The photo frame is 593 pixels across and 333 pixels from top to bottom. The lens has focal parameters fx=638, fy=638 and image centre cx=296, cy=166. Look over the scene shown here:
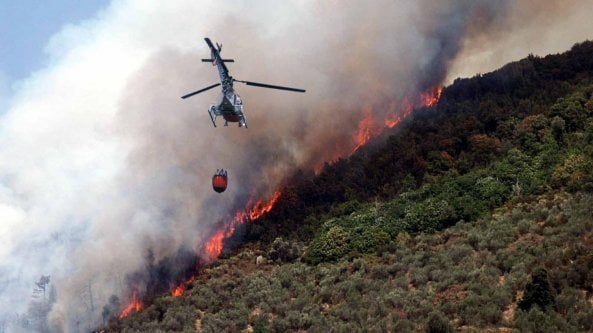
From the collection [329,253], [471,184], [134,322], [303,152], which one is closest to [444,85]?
[303,152]

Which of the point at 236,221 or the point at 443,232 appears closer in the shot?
the point at 443,232

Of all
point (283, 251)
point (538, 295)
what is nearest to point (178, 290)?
point (283, 251)

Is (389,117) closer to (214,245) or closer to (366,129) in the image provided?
(366,129)

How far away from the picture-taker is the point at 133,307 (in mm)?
42656

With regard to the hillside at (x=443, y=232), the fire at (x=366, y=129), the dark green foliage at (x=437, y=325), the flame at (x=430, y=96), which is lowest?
the dark green foliage at (x=437, y=325)

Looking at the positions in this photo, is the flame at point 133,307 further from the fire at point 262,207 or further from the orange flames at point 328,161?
the fire at point 262,207

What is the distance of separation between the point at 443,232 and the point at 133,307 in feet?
69.3

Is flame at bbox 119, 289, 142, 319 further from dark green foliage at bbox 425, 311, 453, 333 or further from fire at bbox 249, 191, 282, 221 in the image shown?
dark green foliage at bbox 425, 311, 453, 333

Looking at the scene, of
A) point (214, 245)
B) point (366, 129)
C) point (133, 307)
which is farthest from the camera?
point (366, 129)

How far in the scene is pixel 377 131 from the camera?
216 ft

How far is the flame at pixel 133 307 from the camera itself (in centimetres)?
4169

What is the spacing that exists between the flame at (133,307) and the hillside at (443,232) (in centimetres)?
227

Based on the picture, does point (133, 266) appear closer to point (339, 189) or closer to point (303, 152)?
point (339, 189)

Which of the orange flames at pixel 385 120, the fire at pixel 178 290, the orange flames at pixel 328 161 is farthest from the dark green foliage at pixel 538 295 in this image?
the orange flames at pixel 385 120
